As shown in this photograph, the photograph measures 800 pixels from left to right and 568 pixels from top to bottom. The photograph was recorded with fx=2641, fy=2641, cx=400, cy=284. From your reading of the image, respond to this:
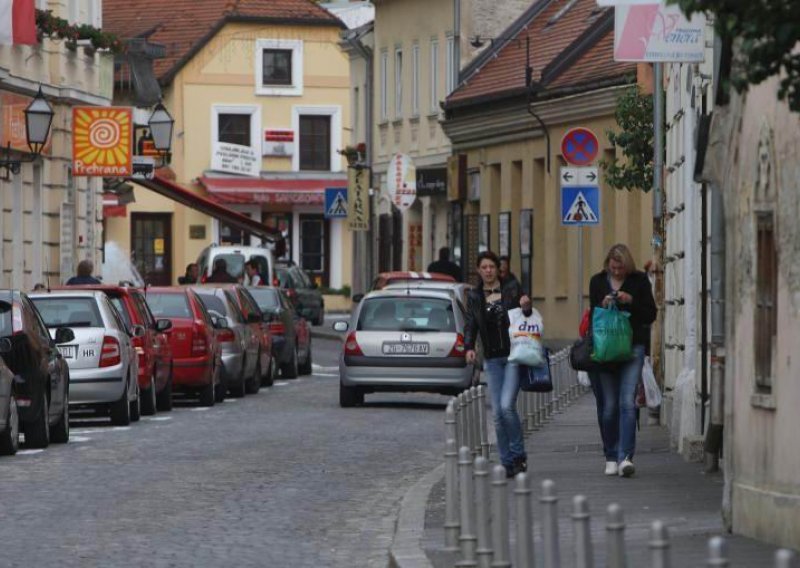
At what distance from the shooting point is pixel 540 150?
2090 inches

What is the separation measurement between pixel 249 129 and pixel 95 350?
5905 centimetres

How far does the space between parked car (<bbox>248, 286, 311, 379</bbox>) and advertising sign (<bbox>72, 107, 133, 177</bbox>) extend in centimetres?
461

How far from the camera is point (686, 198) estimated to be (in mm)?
23641

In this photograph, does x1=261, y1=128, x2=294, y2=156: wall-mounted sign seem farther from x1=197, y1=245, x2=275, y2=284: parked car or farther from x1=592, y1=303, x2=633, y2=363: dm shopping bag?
x1=592, y1=303, x2=633, y2=363: dm shopping bag

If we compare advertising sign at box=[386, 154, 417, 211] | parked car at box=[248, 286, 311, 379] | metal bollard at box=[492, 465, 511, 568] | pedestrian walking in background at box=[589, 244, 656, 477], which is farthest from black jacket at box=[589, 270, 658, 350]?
advertising sign at box=[386, 154, 417, 211]

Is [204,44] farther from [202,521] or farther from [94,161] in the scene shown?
[202,521]

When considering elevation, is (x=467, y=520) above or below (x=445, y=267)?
below

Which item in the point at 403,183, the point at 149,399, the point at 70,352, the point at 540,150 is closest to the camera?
the point at 70,352

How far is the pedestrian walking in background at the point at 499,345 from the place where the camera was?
19.8 metres

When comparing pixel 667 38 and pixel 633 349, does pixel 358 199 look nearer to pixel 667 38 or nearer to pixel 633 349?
pixel 633 349

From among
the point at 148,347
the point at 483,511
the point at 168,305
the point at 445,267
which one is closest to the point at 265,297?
the point at 445,267

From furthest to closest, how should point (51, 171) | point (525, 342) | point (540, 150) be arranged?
point (540, 150)
point (51, 171)
point (525, 342)

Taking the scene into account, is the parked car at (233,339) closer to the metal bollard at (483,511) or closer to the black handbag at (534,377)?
the black handbag at (534,377)

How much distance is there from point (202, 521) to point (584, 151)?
1781cm
